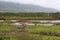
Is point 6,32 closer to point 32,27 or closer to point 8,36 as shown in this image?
point 8,36

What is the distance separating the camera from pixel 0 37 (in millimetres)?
5457

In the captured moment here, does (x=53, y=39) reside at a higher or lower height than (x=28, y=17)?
lower

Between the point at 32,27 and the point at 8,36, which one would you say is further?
the point at 32,27

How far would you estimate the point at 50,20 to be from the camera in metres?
6.33

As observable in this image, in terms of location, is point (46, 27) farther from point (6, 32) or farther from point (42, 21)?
point (6, 32)

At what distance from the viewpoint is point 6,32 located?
5309 mm

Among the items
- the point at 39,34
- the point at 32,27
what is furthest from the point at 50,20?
the point at 39,34

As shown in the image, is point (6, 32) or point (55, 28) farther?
point (55, 28)

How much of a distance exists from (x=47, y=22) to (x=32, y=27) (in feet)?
1.93

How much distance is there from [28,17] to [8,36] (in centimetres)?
132

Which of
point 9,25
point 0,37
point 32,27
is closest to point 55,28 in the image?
point 32,27

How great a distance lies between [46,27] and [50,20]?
0.34 meters

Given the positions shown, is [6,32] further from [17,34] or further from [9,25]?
[9,25]

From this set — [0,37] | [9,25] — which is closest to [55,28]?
[9,25]
